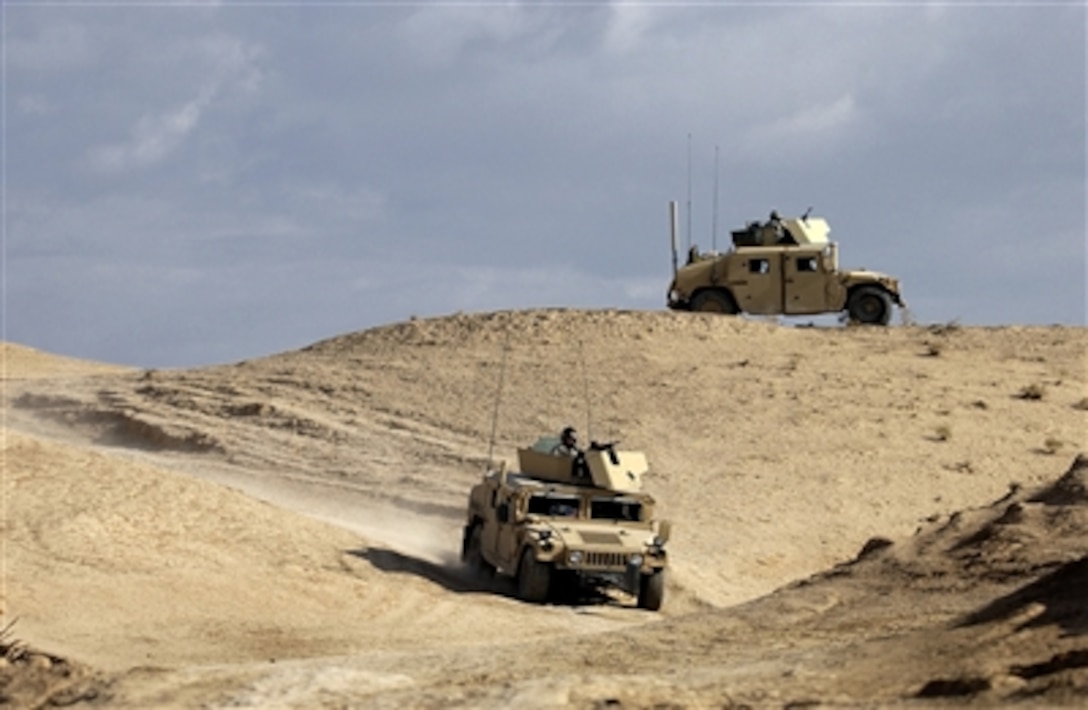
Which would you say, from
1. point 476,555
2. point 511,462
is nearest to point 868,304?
point 511,462

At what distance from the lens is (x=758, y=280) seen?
116 ft

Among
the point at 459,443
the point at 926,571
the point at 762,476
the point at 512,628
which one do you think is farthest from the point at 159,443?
the point at 926,571

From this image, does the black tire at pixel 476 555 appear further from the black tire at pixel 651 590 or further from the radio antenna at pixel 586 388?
the radio antenna at pixel 586 388

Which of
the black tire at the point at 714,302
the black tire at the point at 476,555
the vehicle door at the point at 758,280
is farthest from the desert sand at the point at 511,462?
the black tire at the point at 714,302

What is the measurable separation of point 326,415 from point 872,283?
40.0 feet

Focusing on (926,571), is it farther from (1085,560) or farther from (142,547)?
(142,547)

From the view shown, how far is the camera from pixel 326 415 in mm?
31141

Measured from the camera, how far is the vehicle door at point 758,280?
115 ft

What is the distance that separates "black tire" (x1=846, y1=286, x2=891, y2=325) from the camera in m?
35.6

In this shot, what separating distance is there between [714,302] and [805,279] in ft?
7.46

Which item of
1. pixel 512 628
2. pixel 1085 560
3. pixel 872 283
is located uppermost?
pixel 872 283

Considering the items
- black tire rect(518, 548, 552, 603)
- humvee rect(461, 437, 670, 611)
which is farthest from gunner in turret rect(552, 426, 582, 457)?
black tire rect(518, 548, 552, 603)

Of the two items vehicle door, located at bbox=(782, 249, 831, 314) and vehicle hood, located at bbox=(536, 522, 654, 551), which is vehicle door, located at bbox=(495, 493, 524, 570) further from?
vehicle door, located at bbox=(782, 249, 831, 314)

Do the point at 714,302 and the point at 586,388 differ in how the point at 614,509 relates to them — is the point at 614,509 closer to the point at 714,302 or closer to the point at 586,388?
the point at 586,388
